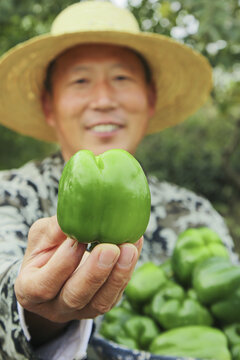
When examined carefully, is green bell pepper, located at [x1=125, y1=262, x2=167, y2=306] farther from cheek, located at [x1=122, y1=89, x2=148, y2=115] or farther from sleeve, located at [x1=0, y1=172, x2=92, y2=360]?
cheek, located at [x1=122, y1=89, x2=148, y2=115]

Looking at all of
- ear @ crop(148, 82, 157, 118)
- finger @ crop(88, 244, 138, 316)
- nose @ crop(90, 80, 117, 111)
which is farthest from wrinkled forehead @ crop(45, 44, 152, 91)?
finger @ crop(88, 244, 138, 316)

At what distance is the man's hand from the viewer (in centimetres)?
77

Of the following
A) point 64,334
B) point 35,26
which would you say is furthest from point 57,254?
point 35,26

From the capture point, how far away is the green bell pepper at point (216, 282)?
1.28m

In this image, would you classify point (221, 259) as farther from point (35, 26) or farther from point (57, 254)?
point (35, 26)

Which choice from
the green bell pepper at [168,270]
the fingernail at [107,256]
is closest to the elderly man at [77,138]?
the fingernail at [107,256]

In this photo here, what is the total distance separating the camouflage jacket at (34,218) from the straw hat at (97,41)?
0.41 meters

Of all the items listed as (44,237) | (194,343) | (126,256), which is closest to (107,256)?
(126,256)

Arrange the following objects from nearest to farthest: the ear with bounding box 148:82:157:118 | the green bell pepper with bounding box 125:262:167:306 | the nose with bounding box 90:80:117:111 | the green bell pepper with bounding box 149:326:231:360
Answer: the green bell pepper with bounding box 149:326:231:360
the green bell pepper with bounding box 125:262:167:306
the nose with bounding box 90:80:117:111
the ear with bounding box 148:82:157:118

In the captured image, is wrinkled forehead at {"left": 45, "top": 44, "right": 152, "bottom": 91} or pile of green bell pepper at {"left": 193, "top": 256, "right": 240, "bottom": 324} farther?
wrinkled forehead at {"left": 45, "top": 44, "right": 152, "bottom": 91}

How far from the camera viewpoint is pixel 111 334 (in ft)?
4.36

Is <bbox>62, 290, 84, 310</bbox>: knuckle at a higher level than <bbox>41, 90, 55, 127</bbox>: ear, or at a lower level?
higher

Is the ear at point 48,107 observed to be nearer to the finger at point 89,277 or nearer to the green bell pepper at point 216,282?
the green bell pepper at point 216,282

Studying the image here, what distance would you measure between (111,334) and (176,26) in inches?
88.0
